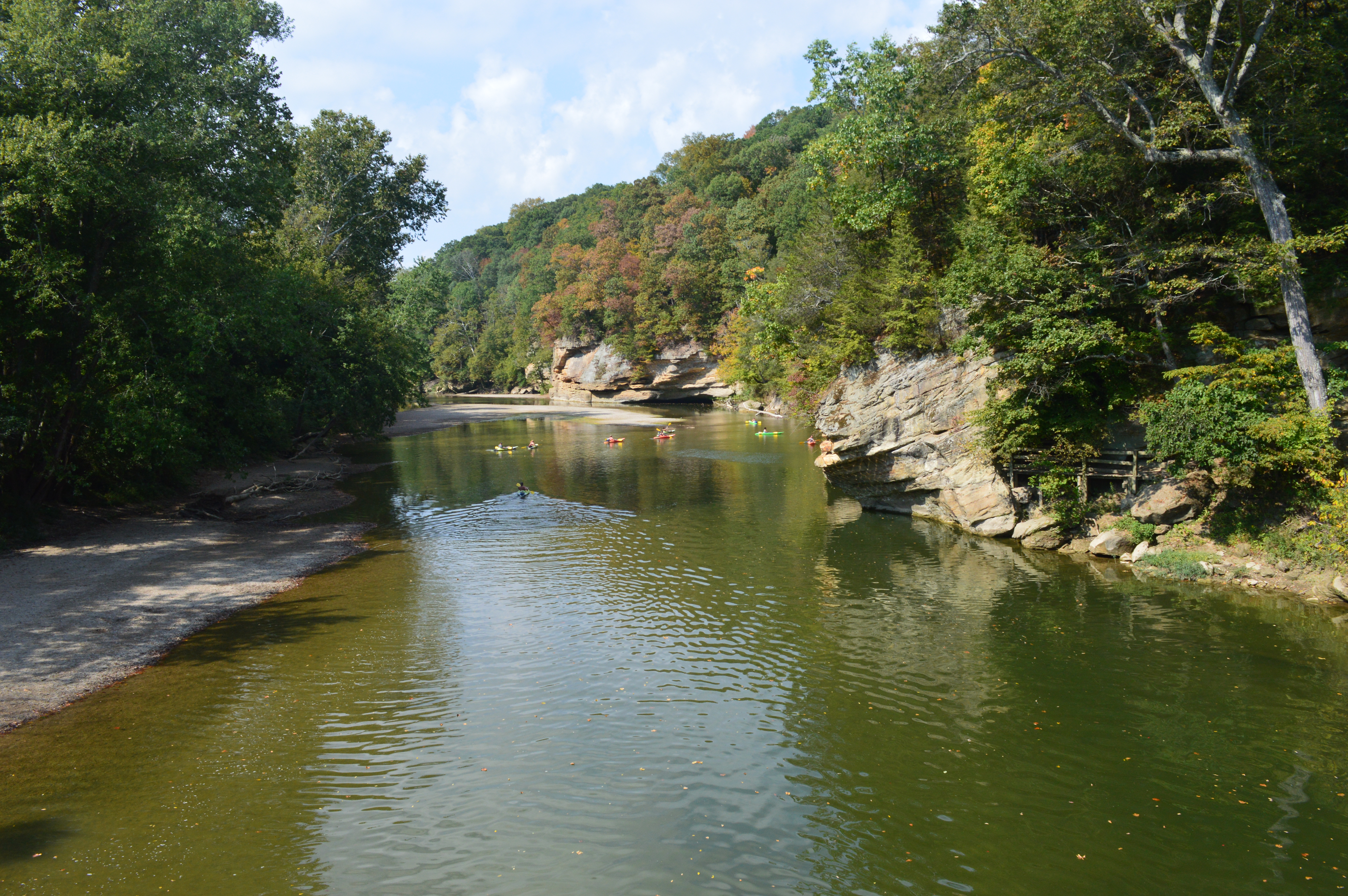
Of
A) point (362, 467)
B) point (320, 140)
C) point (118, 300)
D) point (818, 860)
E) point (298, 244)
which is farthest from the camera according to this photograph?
point (320, 140)

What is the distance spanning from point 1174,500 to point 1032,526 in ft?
12.9

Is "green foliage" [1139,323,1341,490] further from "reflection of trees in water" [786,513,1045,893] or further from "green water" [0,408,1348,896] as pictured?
"reflection of trees in water" [786,513,1045,893]

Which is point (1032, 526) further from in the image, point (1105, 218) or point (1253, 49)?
point (1253, 49)

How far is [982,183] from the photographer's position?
75.9 feet

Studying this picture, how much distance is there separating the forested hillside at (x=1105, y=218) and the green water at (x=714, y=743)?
4864mm

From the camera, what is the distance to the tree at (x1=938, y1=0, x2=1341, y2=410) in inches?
709

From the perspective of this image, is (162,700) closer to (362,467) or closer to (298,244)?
(362,467)

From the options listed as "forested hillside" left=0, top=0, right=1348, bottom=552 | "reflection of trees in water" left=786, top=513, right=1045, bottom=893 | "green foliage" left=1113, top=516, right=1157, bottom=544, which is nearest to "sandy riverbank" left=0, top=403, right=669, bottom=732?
"forested hillside" left=0, top=0, right=1348, bottom=552

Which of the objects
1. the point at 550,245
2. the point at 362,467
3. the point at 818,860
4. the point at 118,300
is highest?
the point at 550,245

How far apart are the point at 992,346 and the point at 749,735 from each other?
15703 mm

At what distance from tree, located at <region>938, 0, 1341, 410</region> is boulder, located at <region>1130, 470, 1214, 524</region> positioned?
299 centimetres

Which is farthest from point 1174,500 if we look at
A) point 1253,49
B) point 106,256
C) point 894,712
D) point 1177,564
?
point 106,256

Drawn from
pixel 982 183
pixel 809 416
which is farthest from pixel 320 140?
pixel 982 183

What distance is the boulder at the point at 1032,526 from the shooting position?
22.2 metres
